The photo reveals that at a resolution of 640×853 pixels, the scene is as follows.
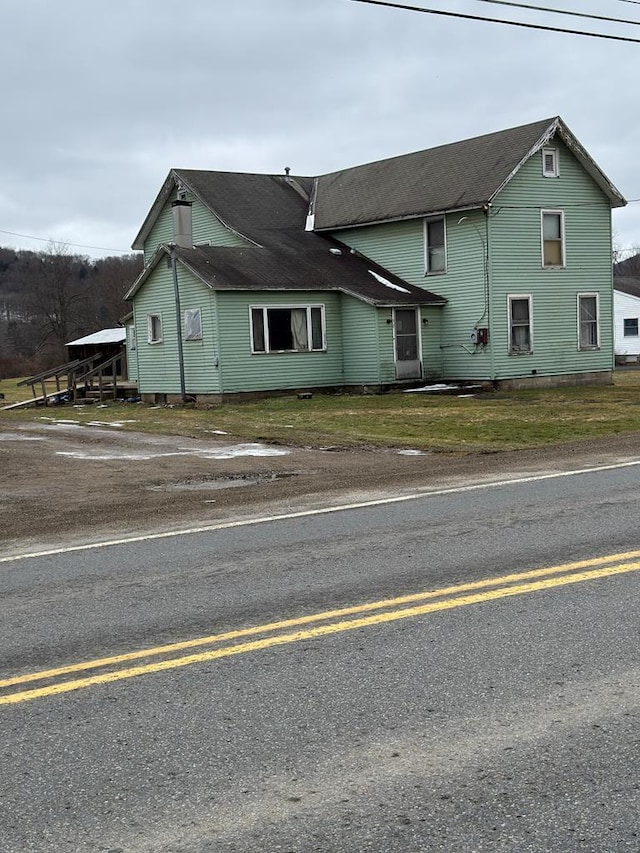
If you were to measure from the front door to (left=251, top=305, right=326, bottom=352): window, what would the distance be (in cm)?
236

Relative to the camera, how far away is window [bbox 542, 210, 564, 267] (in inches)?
1207

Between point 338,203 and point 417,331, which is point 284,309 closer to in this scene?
point 417,331

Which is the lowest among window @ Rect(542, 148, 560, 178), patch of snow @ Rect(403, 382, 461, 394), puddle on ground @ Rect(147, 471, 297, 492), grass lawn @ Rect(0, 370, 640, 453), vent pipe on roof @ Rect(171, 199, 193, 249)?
puddle on ground @ Rect(147, 471, 297, 492)

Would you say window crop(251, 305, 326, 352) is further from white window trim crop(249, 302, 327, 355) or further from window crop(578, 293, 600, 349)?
window crop(578, 293, 600, 349)

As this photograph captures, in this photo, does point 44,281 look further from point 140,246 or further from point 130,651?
point 130,651

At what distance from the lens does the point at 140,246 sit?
38.9m

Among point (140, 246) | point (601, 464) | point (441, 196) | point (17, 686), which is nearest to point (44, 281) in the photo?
point (140, 246)

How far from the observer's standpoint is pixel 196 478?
13.2m

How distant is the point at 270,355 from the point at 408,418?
359 inches

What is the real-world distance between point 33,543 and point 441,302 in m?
22.8

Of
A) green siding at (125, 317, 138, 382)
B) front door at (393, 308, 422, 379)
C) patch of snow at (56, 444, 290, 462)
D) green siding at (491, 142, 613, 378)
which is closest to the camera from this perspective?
patch of snow at (56, 444, 290, 462)

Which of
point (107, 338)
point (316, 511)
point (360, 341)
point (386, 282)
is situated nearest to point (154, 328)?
point (360, 341)

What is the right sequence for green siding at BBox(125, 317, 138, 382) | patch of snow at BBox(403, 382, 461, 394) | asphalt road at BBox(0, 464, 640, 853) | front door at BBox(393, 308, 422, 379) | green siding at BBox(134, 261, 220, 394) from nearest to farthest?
1. asphalt road at BBox(0, 464, 640, 853)
2. green siding at BBox(134, 261, 220, 394)
3. patch of snow at BBox(403, 382, 461, 394)
4. front door at BBox(393, 308, 422, 379)
5. green siding at BBox(125, 317, 138, 382)

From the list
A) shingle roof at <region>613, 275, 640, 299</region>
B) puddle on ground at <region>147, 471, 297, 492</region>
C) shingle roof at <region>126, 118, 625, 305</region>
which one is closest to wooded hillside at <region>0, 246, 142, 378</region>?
shingle roof at <region>613, 275, 640, 299</region>
